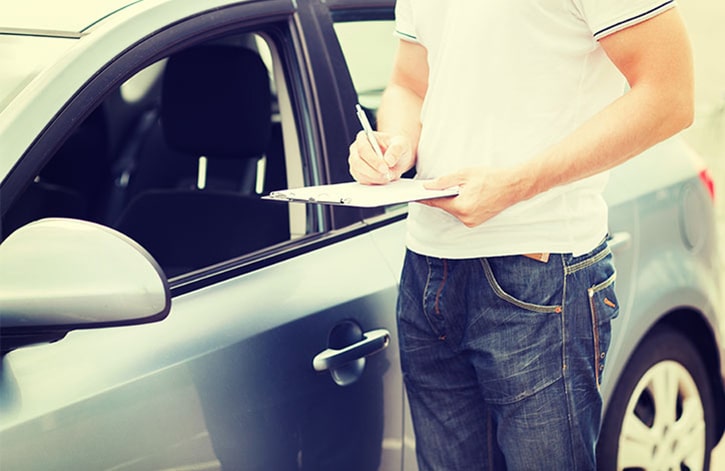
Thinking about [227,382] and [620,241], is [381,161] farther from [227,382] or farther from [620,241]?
[620,241]

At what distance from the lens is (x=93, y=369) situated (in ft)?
4.93

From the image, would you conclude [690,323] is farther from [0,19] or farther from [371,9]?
[0,19]

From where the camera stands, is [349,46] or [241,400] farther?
[349,46]

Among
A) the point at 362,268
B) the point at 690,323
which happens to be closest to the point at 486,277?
the point at 362,268

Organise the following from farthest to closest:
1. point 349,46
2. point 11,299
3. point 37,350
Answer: point 349,46
point 37,350
point 11,299

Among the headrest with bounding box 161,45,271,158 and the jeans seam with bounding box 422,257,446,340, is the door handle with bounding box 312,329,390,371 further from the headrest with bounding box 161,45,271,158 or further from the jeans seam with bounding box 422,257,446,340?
the headrest with bounding box 161,45,271,158

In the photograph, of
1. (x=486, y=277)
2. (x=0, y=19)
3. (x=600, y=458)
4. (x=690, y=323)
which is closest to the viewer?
(x=486, y=277)

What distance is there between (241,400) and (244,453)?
0.27 ft

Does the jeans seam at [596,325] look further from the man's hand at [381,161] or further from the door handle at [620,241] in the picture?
the door handle at [620,241]

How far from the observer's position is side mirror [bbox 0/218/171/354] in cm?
136

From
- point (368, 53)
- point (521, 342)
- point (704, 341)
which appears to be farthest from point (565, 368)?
point (704, 341)

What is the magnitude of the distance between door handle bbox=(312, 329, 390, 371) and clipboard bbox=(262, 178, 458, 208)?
A: 32 centimetres

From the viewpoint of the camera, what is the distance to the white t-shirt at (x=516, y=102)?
5.06ft

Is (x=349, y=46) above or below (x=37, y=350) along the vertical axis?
above
